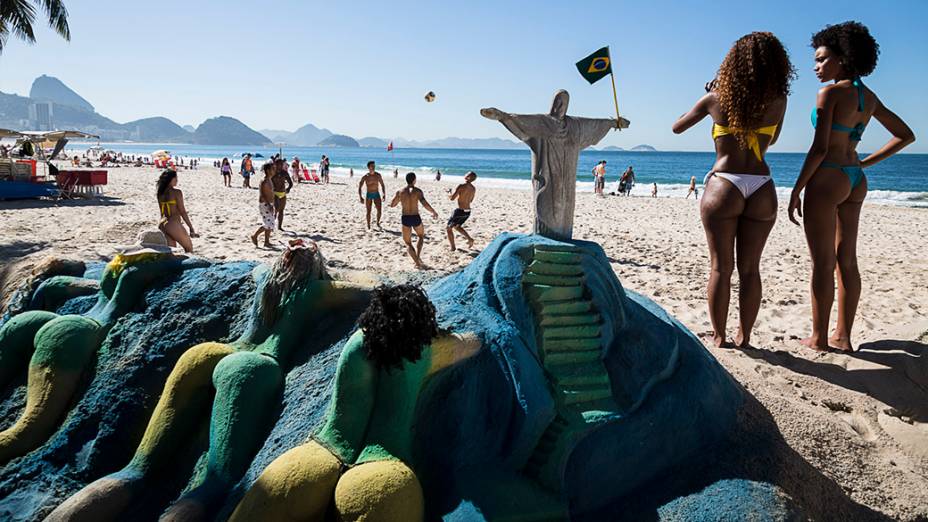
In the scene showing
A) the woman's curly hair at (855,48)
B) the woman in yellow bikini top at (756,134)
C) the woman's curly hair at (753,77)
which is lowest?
the woman in yellow bikini top at (756,134)

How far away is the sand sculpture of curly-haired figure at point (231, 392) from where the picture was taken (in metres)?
2.40

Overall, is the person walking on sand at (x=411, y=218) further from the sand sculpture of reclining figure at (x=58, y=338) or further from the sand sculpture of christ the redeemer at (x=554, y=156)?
the sand sculpture of christ the redeemer at (x=554, y=156)

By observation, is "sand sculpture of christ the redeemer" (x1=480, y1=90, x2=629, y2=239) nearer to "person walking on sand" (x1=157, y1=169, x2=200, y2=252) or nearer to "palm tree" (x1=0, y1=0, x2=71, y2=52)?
"person walking on sand" (x1=157, y1=169, x2=200, y2=252)

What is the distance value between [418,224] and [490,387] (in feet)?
20.2

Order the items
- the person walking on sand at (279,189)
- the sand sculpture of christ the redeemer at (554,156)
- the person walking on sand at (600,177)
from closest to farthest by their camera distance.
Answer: the sand sculpture of christ the redeemer at (554,156)
the person walking on sand at (279,189)
the person walking on sand at (600,177)

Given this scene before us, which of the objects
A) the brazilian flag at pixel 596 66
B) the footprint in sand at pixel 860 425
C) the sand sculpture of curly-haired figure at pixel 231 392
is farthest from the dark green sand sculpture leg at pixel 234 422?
the footprint in sand at pixel 860 425

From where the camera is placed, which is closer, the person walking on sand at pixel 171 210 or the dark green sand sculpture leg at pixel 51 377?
the dark green sand sculpture leg at pixel 51 377

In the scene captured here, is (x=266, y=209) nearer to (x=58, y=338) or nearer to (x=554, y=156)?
(x=58, y=338)

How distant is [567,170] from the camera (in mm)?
2945

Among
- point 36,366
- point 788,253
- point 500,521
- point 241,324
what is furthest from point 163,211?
point 788,253

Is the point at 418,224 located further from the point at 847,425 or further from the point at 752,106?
the point at 847,425

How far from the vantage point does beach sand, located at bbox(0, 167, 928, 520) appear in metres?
3.37

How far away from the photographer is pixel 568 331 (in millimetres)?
Result: 2793

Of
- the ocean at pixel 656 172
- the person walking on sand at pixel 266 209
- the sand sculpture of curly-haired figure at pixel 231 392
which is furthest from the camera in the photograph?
the ocean at pixel 656 172
